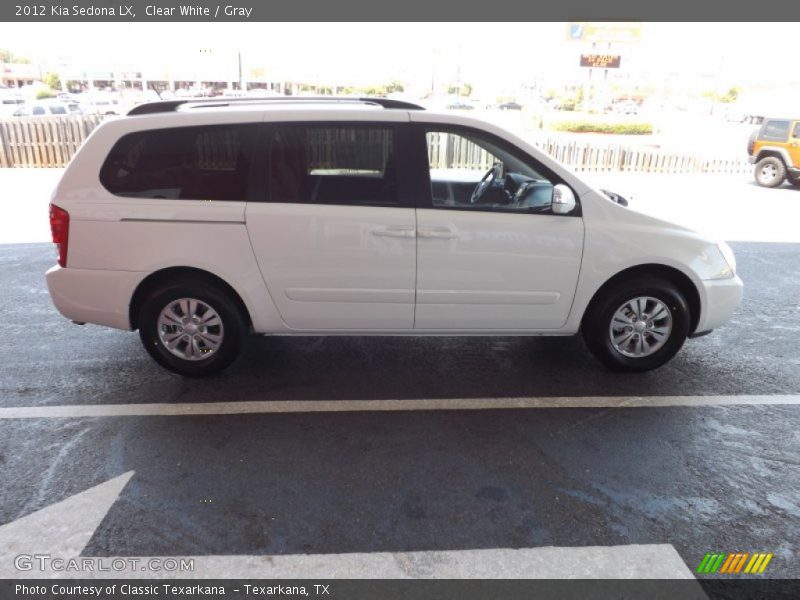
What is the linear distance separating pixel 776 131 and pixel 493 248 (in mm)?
15855

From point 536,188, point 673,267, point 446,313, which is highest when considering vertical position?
point 536,188

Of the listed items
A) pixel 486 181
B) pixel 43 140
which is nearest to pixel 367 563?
pixel 486 181

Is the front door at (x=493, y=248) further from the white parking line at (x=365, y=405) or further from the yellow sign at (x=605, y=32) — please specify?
the yellow sign at (x=605, y=32)

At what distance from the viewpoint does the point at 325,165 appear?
402 centimetres

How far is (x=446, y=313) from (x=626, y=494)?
5.65 feet

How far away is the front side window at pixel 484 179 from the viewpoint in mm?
4090

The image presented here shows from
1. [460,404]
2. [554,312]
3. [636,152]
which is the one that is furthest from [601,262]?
[636,152]

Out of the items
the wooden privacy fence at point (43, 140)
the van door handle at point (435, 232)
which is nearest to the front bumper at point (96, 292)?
the van door handle at point (435, 232)

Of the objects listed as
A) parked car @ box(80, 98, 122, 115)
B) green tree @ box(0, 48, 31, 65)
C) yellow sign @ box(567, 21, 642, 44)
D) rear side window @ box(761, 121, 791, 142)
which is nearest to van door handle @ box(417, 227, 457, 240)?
rear side window @ box(761, 121, 791, 142)

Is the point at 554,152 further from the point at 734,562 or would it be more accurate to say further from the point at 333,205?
the point at 734,562

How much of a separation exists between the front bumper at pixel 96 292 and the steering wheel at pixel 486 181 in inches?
93.9

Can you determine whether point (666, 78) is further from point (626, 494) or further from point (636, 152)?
point (626, 494)

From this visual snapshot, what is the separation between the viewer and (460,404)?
3.97m

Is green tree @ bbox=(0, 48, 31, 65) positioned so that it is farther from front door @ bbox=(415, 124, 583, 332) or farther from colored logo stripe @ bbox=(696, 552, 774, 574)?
colored logo stripe @ bbox=(696, 552, 774, 574)
